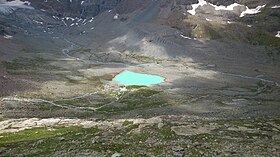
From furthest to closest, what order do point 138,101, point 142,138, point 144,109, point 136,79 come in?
1. point 136,79
2. point 138,101
3. point 144,109
4. point 142,138

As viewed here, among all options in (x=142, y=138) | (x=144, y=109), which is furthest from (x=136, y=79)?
(x=142, y=138)

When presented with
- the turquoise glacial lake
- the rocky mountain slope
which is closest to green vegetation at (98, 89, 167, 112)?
the rocky mountain slope

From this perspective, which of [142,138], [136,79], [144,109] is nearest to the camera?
[142,138]

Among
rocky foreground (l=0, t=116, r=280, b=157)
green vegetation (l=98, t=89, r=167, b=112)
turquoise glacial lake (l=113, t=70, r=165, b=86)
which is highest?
rocky foreground (l=0, t=116, r=280, b=157)

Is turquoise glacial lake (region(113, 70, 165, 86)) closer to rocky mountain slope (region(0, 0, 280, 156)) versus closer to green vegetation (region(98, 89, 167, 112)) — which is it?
rocky mountain slope (region(0, 0, 280, 156))

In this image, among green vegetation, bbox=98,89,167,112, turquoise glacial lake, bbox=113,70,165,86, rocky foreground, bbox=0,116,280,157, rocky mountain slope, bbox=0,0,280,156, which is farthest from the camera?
turquoise glacial lake, bbox=113,70,165,86

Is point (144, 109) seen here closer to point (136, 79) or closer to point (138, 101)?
point (138, 101)

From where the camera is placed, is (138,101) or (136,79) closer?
(138,101)

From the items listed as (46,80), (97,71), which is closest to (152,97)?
(46,80)

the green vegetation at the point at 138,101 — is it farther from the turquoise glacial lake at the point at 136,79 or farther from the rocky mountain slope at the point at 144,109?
the turquoise glacial lake at the point at 136,79
